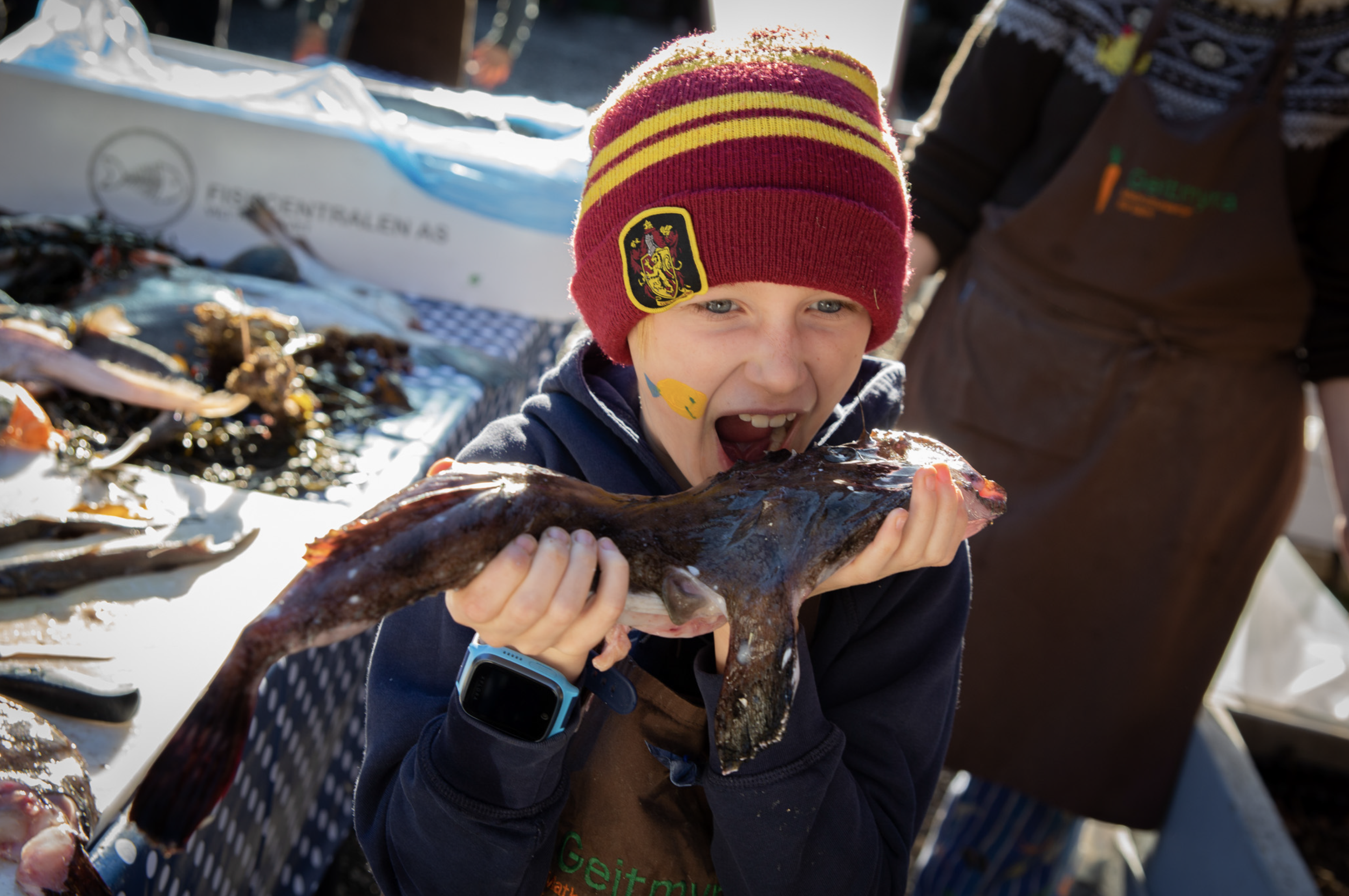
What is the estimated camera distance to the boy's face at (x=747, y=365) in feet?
5.02

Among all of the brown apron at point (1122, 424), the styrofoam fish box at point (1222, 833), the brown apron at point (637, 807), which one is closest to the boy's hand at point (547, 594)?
the brown apron at point (637, 807)

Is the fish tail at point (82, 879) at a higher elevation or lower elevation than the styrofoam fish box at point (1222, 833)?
higher

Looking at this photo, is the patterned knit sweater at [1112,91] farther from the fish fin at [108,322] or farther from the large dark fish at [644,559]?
the fish fin at [108,322]

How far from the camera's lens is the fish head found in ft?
4.71

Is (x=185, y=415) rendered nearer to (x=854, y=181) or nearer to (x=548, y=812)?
(x=548, y=812)

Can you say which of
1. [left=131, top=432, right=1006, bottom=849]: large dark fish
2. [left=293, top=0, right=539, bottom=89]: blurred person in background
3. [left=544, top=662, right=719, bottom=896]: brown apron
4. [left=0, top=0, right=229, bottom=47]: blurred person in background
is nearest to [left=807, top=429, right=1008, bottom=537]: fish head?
[left=131, top=432, right=1006, bottom=849]: large dark fish

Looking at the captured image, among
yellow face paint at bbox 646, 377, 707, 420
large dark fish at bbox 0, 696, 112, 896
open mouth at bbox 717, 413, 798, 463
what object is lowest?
large dark fish at bbox 0, 696, 112, 896

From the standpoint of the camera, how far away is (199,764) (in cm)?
109

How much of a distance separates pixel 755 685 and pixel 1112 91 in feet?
7.49

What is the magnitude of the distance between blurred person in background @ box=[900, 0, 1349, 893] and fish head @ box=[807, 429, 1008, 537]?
1.45m

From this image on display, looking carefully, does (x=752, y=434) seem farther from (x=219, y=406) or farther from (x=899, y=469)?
(x=219, y=406)

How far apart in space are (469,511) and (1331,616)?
4659 mm

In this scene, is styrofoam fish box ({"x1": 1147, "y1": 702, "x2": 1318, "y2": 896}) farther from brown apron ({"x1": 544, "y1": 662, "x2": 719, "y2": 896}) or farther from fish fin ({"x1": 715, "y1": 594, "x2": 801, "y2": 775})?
fish fin ({"x1": 715, "y1": 594, "x2": 801, "y2": 775})

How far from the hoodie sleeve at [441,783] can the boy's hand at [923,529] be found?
523 mm
